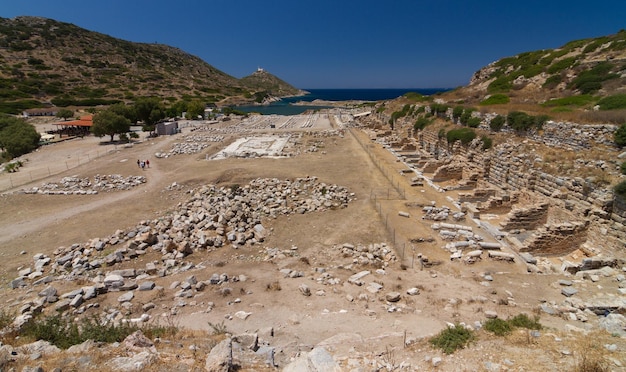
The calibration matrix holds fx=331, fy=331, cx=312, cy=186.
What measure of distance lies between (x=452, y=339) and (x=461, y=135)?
18322 mm

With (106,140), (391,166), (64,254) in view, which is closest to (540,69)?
(391,166)

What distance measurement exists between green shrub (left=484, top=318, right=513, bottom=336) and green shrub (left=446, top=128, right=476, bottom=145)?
1662 cm

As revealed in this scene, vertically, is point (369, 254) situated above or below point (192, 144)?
below

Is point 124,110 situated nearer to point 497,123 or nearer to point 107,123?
point 107,123

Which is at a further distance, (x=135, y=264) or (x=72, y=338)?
(x=135, y=264)

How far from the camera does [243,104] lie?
114875 mm

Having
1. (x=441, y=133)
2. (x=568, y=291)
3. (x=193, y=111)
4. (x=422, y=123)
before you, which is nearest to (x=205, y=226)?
(x=568, y=291)

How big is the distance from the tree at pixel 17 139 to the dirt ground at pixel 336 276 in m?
14.1

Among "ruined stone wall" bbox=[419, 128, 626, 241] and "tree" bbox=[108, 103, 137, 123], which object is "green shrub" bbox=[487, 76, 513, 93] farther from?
"tree" bbox=[108, 103, 137, 123]

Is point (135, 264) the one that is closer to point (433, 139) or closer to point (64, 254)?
point (64, 254)

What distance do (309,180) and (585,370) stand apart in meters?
16.2

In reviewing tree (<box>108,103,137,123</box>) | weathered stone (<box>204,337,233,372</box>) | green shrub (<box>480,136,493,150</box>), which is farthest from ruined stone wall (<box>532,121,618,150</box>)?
tree (<box>108,103,137,123</box>)

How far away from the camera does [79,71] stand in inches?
3691

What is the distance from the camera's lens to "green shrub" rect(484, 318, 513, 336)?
6618 mm
